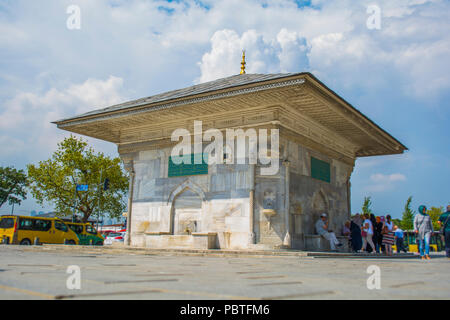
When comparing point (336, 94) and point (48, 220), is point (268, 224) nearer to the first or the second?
point (336, 94)

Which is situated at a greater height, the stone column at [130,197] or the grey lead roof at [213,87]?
the grey lead roof at [213,87]

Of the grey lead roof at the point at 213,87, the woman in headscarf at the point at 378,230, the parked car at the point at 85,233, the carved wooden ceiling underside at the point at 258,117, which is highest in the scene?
the grey lead roof at the point at 213,87

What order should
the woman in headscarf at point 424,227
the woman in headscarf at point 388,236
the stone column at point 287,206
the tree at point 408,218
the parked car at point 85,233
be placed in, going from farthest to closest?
the tree at point 408,218
the parked car at point 85,233
the woman in headscarf at point 388,236
the stone column at point 287,206
the woman in headscarf at point 424,227

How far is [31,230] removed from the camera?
23453 mm

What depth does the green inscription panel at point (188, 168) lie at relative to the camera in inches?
561

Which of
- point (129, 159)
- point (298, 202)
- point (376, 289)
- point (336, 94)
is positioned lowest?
point (376, 289)

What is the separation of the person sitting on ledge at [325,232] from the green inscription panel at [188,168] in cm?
427

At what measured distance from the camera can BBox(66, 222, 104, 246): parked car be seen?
25344 millimetres

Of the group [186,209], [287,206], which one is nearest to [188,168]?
[186,209]

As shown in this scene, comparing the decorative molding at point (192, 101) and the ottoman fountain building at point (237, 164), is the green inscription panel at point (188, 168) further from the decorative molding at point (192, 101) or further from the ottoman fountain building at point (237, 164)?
the decorative molding at point (192, 101)

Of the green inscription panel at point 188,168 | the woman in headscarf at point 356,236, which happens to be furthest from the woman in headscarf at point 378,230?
the green inscription panel at point 188,168
